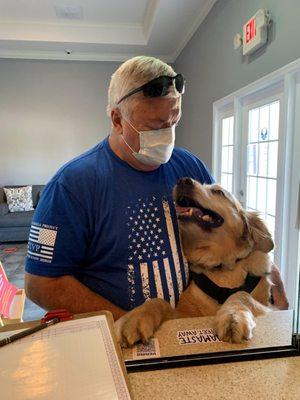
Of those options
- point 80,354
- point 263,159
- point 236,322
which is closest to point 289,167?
point 263,159

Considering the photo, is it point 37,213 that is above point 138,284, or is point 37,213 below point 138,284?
above

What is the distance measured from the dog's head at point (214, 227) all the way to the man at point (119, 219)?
0.06 m

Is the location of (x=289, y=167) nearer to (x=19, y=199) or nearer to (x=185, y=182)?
(x=185, y=182)

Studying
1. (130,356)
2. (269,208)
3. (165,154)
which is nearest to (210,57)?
(269,208)

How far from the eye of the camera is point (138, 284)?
95 cm

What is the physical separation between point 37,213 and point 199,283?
0.52m

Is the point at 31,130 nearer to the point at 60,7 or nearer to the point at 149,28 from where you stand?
the point at 60,7

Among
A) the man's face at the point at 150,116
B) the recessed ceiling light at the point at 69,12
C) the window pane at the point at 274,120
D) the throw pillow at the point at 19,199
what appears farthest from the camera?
the throw pillow at the point at 19,199

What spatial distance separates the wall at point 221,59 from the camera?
2.20m

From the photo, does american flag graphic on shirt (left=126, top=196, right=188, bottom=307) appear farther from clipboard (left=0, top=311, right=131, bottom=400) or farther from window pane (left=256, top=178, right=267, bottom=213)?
window pane (left=256, top=178, right=267, bottom=213)

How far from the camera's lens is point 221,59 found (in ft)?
11.3

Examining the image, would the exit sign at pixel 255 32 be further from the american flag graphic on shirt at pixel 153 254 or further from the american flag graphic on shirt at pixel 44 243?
the american flag graphic on shirt at pixel 44 243

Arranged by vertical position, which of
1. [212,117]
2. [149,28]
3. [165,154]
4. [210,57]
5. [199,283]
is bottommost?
[199,283]

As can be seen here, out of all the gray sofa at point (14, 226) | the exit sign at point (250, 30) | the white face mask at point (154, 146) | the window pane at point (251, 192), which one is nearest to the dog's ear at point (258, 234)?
the white face mask at point (154, 146)
